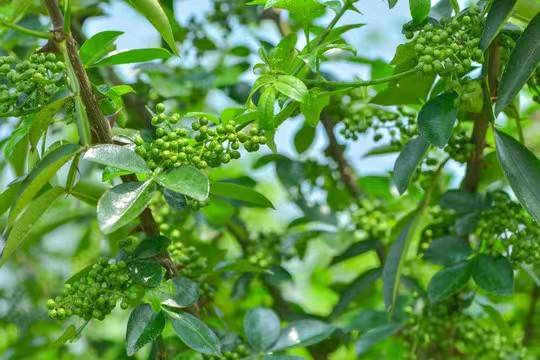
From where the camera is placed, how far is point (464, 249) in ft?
5.16

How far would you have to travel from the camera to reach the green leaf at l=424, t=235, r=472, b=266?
5.15 ft

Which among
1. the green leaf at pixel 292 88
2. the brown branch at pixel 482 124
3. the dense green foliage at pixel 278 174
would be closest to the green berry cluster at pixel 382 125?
the dense green foliage at pixel 278 174

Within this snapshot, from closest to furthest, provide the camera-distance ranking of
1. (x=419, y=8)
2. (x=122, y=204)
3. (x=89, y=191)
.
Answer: (x=122, y=204)
(x=419, y=8)
(x=89, y=191)

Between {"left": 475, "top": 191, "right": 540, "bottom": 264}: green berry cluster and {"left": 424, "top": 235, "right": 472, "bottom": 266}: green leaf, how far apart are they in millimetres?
40

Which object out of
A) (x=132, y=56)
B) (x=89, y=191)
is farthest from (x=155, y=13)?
(x=89, y=191)

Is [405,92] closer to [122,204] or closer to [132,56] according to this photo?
[132,56]

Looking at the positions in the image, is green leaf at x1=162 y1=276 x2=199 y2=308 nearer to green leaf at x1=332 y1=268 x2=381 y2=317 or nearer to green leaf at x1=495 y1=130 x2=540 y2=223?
green leaf at x1=495 y1=130 x2=540 y2=223

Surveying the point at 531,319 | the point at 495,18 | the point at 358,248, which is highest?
the point at 495,18

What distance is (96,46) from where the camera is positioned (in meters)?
1.28

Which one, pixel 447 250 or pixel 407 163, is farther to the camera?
pixel 447 250

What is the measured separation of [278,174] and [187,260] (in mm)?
547

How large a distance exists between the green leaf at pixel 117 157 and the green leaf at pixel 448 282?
0.59m

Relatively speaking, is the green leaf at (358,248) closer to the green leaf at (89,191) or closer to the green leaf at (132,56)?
the green leaf at (89,191)

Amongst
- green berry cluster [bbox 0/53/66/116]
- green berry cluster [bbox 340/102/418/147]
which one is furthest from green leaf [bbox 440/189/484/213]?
green berry cluster [bbox 0/53/66/116]
